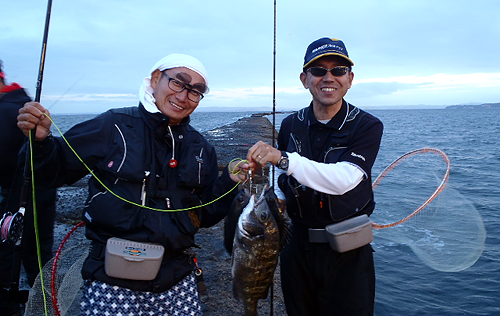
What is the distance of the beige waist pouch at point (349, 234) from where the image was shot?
125 inches

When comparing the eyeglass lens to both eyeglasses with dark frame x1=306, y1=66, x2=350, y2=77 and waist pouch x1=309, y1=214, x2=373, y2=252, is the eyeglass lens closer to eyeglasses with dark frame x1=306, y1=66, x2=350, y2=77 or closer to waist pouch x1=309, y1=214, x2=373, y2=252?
eyeglasses with dark frame x1=306, y1=66, x2=350, y2=77

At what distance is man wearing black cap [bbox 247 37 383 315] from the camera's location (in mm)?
3090

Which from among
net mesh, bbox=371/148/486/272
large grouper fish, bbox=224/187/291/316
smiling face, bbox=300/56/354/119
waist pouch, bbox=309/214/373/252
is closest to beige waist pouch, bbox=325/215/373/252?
waist pouch, bbox=309/214/373/252

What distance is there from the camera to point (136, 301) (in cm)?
272

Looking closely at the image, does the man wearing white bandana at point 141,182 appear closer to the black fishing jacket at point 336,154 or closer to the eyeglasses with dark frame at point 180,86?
the eyeglasses with dark frame at point 180,86

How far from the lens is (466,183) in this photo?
15.6 meters

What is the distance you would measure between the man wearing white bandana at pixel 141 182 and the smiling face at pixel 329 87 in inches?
43.2

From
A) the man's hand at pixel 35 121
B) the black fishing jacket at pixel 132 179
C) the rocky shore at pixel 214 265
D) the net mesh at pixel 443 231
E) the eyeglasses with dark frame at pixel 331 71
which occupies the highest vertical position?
the eyeglasses with dark frame at pixel 331 71

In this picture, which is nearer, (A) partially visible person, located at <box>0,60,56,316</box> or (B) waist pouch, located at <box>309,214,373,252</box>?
(B) waist pouch, located at <box>309,214,373,252</box>

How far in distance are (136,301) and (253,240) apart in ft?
3.19

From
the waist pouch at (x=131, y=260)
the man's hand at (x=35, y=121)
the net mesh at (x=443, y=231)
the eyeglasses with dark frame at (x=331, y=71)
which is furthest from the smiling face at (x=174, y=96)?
the net mesh at (x=443, y=231)

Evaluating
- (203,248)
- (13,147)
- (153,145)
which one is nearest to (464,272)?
(203,248)

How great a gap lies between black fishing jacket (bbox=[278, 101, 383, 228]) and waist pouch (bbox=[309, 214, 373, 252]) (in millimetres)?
66

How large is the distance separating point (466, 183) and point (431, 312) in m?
10.5
